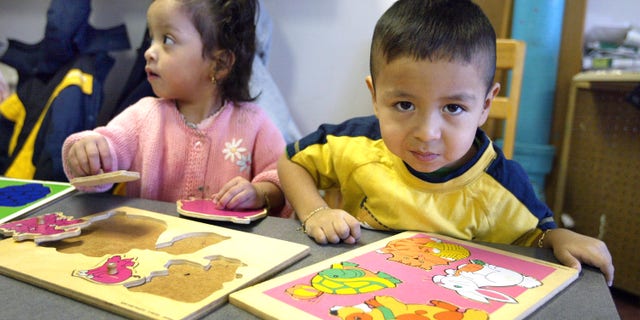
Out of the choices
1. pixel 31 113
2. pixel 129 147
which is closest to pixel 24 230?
pixel 129 147

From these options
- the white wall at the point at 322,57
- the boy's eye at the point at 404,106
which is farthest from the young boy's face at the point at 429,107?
the white wall at the point at 322,57

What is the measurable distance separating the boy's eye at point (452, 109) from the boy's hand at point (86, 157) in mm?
664

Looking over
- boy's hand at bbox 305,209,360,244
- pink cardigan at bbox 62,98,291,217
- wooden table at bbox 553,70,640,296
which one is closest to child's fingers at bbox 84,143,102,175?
pink cardigan at bbox 62,98,291,217

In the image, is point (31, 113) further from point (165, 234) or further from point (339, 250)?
point (339, 250)

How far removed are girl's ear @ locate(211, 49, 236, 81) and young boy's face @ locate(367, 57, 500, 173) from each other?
1.78 ft

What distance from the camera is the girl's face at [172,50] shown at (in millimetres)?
1083

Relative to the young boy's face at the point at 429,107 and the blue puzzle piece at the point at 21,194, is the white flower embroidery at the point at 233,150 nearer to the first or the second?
the blue puzzle piece at the point at 21,194

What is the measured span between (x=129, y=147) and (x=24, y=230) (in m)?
0.43

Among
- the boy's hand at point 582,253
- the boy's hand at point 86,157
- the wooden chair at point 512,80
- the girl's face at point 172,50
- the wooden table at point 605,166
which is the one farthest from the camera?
the wooden table at point 605,166

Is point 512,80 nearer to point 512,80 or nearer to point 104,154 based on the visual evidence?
point 512,80

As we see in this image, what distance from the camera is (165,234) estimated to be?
69 centimetres

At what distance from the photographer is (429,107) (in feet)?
2.29

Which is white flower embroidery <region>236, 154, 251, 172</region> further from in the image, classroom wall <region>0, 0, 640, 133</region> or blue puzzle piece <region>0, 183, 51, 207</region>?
classroom wall <region>0, 0, 640, 133</region>

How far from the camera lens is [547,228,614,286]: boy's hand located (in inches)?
25.4
